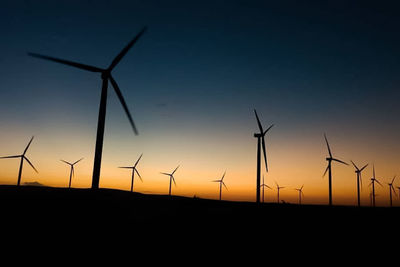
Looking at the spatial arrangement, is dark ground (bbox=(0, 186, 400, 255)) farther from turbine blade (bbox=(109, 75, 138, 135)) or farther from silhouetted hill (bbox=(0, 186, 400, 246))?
turbine blade (bbox=(109, 75, 138, 135))

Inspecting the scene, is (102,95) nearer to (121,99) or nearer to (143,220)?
(121,99)

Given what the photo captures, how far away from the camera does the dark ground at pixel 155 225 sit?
94.0 feet

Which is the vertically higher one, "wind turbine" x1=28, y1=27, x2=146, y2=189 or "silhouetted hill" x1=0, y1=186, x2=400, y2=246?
"wind turbine" x1=28, y1=27, x2=146, y2=189

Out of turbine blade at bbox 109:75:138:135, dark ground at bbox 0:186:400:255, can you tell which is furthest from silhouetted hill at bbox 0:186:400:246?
turbine blade at bbox 109:75:138:135

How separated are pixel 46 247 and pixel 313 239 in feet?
91.4

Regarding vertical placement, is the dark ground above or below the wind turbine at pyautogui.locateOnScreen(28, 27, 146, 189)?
below

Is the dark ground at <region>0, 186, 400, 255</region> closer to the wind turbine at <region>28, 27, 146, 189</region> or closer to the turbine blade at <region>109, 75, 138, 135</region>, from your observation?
the wind turbine at <region>28, 27, 146, 189</region>

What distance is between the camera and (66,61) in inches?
1383

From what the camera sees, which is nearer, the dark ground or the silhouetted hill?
the dark ground

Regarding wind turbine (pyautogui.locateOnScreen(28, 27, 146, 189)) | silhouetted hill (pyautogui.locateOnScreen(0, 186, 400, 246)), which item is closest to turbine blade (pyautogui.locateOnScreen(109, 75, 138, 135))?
wind turbine (pyautogui.locateOnScreen(28, 27, 146, 189))

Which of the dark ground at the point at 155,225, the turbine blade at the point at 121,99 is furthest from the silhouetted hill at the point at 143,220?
the turbine blade at the point at 121,99

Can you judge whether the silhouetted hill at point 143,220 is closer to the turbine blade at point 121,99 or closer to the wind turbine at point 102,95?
the wind turbine at point 102,95

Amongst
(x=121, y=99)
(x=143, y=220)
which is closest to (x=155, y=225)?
(x=143, y=220)

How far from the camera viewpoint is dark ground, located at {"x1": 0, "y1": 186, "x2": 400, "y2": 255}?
28641 millimetres
